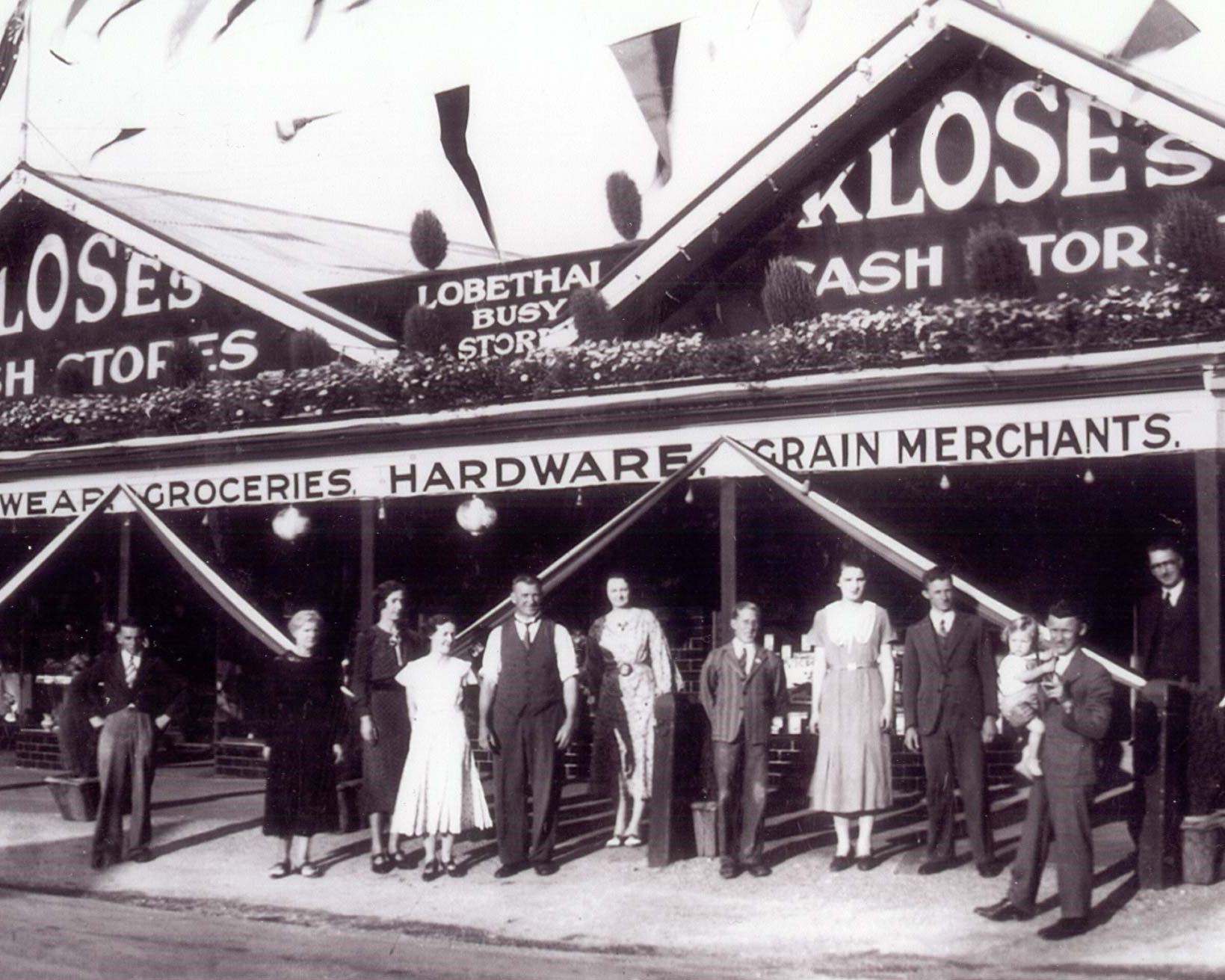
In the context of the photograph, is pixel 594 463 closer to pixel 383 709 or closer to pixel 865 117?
pixel 383 709

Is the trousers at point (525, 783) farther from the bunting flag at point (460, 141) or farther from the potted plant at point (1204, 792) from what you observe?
the bunting flag at point (460, 141)

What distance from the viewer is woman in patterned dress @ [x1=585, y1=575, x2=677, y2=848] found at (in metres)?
10.5

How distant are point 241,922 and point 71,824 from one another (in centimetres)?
401

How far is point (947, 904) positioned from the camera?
8.28 meters

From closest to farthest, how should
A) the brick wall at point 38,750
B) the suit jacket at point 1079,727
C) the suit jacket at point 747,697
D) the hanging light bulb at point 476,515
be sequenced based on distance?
1. the suit jacket at point 1079,727
2. the suit jacket at point 747,697
3. the hanging light bulb at point 476,515
4. the brick wall at point 38,750

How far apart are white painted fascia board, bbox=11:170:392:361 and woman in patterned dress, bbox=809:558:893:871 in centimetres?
681

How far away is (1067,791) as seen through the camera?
7754mm

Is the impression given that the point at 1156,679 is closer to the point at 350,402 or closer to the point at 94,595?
the point at 350,402

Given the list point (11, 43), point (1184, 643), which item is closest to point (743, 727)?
point (1184, 643)

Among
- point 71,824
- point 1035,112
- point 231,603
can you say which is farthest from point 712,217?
point 71,824

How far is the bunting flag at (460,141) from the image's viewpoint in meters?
14.1

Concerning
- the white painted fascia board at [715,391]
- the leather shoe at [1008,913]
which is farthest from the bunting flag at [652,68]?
the leather shoe at [1008,913]

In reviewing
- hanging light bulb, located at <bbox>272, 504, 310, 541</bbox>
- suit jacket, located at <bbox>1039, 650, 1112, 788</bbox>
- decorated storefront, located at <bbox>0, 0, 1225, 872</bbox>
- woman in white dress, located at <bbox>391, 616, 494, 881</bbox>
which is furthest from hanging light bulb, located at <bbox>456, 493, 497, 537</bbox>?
suit jacket, located at <bbox>1039, 650, 1112, 788</bbox>

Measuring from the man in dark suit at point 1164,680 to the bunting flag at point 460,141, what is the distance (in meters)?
7.13
